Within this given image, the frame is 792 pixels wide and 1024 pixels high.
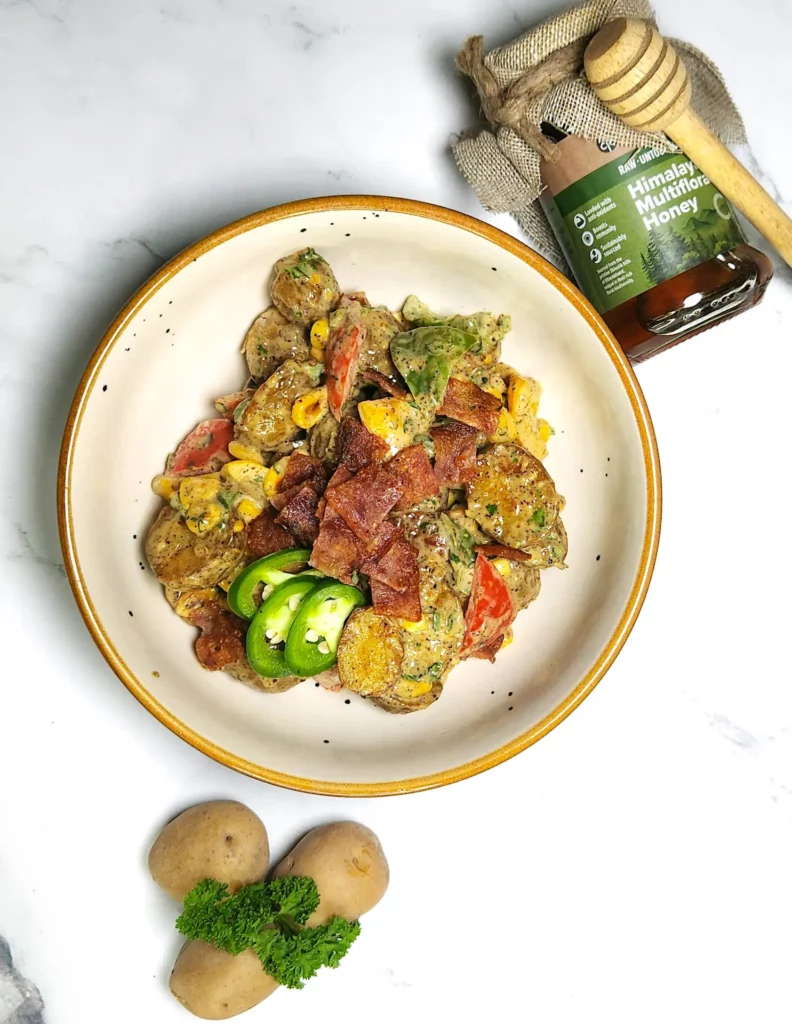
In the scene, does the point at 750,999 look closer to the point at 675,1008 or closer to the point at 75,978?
the point at 675,1008

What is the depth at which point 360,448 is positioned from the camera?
2023 millimetres

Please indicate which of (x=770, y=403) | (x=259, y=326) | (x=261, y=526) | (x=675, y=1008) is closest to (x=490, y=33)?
(x=259, y=326)

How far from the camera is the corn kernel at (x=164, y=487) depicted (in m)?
2.21

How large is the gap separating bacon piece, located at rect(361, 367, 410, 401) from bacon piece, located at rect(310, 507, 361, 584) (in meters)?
0.34

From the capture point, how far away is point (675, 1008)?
8.64 feet

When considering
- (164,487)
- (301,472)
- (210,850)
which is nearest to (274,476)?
(301,472)

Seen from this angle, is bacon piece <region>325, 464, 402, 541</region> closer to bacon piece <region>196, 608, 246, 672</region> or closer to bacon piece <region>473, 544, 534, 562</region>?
bacon piece <region>473, 544, 534, 562</region>

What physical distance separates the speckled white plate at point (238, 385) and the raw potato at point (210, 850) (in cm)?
32

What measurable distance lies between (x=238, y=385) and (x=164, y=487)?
1.16 feet

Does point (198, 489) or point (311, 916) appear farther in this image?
point (311, 916)

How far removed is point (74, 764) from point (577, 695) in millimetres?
1451

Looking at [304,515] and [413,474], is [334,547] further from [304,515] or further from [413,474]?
[413,474]

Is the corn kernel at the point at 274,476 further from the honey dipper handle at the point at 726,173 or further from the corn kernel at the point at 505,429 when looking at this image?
the honey dipper handle at the point at 726,173

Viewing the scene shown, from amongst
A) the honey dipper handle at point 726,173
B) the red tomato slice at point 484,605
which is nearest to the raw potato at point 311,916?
the red tomato slice at point 484,605
